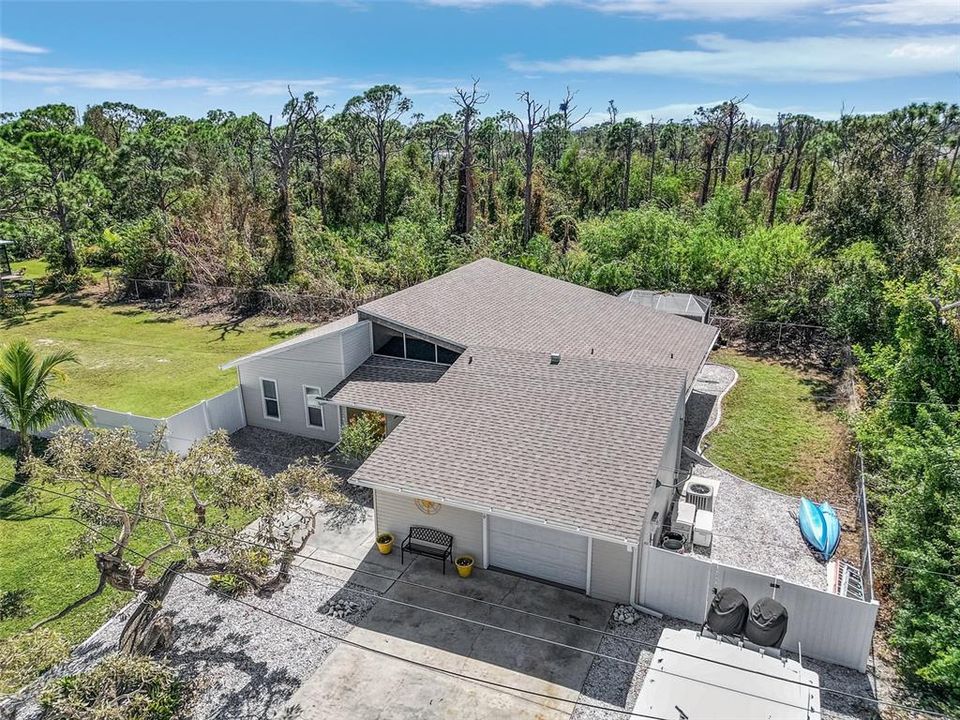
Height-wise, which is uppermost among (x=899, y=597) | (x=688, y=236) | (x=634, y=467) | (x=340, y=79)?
(x=340, y=79)

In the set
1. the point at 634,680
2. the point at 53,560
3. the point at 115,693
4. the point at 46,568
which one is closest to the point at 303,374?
the point at 53,560

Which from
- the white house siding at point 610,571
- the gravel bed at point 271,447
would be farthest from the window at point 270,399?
the white house siding at point 610,571

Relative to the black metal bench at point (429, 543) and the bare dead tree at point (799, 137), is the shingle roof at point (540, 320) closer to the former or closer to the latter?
the black metal bench at point (429, 543)

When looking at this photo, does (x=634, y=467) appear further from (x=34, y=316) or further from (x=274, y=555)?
(x=34, y=316)

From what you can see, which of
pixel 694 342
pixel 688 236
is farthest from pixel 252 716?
pixel 688 236

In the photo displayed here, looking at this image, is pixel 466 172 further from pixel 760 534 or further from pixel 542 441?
pixel 760 534

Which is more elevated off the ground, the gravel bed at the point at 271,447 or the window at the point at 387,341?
the window at the point at 387,341
